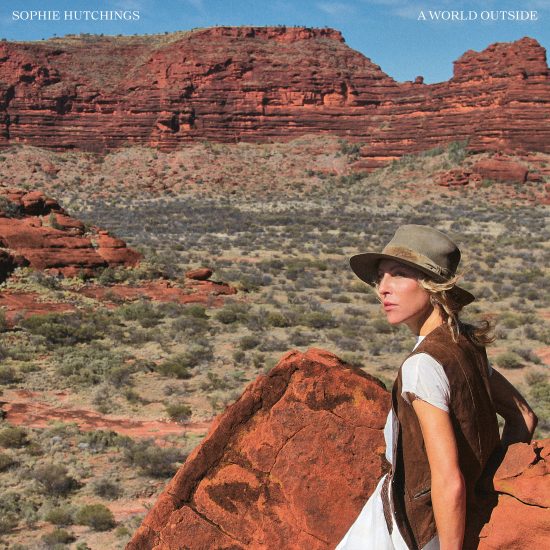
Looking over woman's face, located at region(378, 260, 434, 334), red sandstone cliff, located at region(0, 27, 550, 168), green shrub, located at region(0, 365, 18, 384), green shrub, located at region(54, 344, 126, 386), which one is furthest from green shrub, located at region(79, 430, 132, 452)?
red sandstone cliff, located at region(0, 27, 550, 168)

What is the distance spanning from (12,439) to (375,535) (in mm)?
7132

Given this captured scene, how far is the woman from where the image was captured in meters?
1.83

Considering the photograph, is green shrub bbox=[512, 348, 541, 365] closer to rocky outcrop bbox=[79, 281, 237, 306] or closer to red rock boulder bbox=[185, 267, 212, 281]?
rocky outcrop bbox=[79, 281, 237, 306]

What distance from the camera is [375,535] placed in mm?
2154

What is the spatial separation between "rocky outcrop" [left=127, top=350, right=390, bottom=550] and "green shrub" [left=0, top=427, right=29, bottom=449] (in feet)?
18.3

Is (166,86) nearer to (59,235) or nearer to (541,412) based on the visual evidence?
(59,235)

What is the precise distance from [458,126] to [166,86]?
112ft

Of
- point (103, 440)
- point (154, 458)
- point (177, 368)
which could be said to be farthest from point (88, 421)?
point (177, 368)

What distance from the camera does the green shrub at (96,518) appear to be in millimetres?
6207

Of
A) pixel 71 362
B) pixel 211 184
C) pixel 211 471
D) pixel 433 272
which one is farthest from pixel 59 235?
pixel 211 184

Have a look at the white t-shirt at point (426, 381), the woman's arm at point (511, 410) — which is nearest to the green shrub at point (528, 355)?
the woman's arm at point (511, 410)

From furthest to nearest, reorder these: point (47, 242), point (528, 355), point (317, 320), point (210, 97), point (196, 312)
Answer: point (210, 97) < point (47, 242) < point (196, 312) < point (317, 320) < point (528, 355)

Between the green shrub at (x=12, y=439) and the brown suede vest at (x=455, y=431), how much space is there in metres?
7.26

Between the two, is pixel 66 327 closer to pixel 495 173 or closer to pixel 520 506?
pixel 520 506
